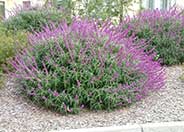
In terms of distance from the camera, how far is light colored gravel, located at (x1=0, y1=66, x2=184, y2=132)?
3.90 meters

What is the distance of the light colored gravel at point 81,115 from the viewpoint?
3.90m

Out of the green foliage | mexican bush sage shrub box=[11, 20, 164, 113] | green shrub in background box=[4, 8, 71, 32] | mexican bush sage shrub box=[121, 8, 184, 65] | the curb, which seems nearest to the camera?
the curb

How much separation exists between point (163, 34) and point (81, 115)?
278cm

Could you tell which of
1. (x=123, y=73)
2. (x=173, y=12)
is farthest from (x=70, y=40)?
(x=173, y=12)

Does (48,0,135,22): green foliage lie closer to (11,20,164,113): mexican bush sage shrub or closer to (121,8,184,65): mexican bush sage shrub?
(121,8,184,65): mexican bush sage shrub

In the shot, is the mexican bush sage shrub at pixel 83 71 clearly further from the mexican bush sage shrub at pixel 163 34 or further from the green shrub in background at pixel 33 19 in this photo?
the green shrub in background at pixel 33 19

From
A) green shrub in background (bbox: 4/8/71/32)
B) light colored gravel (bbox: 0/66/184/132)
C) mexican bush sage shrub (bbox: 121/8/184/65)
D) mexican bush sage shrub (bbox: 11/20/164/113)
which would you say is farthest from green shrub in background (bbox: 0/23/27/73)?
mexican bush sage shrub (bbox: 121/8/184/65)

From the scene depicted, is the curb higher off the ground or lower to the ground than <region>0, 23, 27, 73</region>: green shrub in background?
lower

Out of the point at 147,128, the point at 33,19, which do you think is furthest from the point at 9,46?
the point at 147,128

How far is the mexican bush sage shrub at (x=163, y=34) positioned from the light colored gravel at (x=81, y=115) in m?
1.54

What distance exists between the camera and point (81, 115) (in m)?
4.21

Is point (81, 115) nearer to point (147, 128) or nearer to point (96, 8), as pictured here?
point (147, 128)

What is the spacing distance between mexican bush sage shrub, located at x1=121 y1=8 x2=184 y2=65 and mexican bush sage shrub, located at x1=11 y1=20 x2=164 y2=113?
1431mm

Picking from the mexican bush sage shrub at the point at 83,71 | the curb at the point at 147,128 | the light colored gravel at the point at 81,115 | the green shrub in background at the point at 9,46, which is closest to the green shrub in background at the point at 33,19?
the green shrub in background at the point at 9,46
